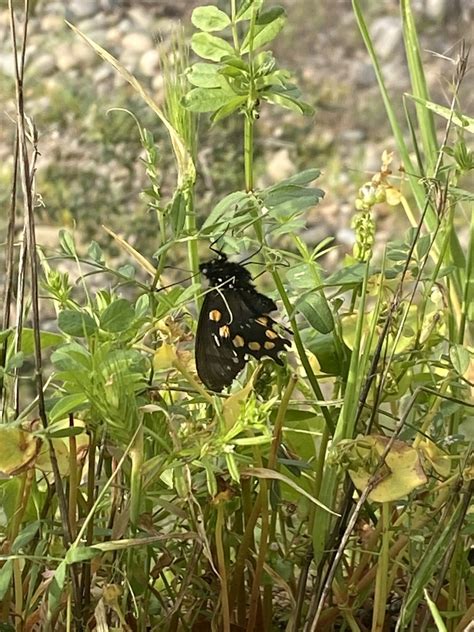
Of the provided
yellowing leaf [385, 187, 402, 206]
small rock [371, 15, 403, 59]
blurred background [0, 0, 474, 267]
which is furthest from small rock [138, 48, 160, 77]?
yellowing leaf [385, 187, 402, 206]

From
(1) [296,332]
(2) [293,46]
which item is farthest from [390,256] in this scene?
(2) [293,46]

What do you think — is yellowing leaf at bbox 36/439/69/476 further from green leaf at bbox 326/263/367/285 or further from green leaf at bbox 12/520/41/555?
green leaf at bbox 326/263/367/285

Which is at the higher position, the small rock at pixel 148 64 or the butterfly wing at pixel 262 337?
the small rock at pixel 148 64

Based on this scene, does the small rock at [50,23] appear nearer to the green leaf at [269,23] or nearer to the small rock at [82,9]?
the small rock at [82,9]

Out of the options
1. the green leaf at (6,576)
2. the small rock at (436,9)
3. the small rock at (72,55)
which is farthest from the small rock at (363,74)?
the green leaf at (6,576)

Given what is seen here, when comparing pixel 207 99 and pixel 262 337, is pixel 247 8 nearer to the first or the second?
pixel 207 99

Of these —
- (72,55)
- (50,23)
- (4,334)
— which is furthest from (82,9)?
(4,334)

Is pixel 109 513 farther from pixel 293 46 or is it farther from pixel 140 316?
pixel 293 46
